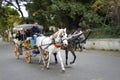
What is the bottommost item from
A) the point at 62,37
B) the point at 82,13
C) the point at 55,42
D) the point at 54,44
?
the point at 82,13

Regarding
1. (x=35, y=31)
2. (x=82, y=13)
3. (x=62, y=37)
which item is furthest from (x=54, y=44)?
(x=82, y=13)

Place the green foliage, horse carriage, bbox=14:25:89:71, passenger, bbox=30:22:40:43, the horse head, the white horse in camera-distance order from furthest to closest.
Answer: the green foliage
passenger, bbox=30:22:40:43
horse carriage, bbox=14:25:89:71
the white horse
the horse head

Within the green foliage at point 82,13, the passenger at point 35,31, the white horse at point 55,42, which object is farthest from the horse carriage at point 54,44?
the green foliage at point 82,13

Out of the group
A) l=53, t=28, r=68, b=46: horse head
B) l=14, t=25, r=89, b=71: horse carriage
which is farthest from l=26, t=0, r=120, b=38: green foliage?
l=53, t=28, r=68, b=46: horse head

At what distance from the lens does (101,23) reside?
3494 centimetres

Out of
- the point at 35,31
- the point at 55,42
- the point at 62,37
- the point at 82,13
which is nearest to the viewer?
the point at 62,37

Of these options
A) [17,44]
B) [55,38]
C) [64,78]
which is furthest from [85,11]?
[64,78]

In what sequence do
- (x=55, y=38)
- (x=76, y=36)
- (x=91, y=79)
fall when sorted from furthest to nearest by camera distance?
(x=76, y=36)
(x=55, y=38)
(x=91, y=79)

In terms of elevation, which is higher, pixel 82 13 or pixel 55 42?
pixel 55 42

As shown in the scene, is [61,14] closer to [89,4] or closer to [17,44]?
[89,4]

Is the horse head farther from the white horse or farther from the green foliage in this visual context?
the green foliage

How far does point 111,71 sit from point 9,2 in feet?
151

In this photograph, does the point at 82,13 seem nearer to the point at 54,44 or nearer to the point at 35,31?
the point at 35,31

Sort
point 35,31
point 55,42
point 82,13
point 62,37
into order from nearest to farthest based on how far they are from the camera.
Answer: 1. point 62,37
2. point 55,42
3. point 35,31
4. point 82,13
